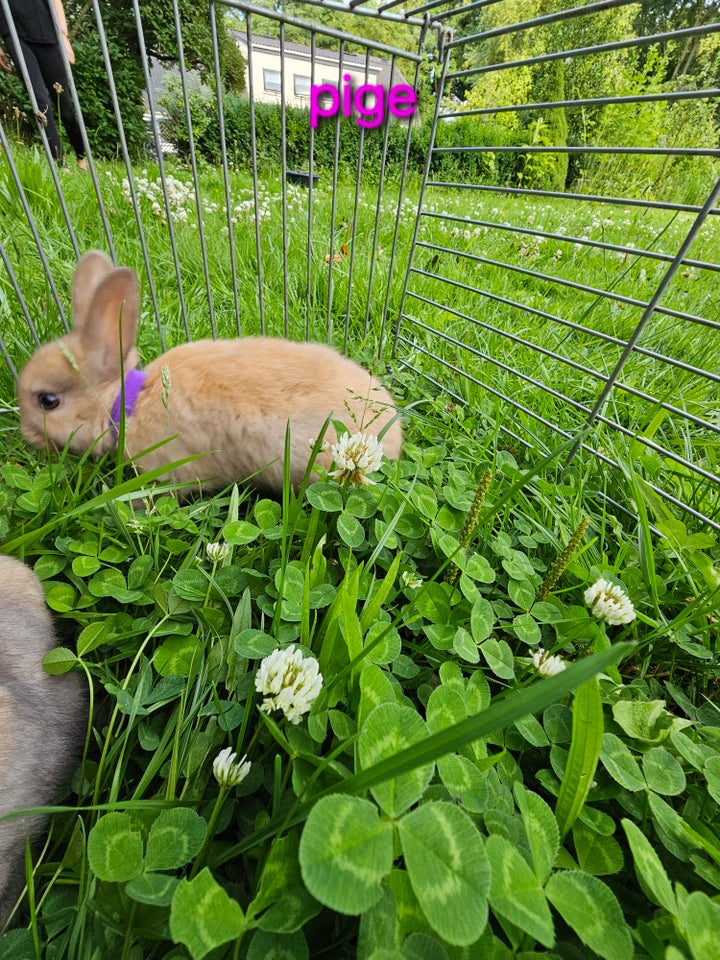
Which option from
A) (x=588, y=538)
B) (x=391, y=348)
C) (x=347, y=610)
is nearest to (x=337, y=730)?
(x=347, y=610)

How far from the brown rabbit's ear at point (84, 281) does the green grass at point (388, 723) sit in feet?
1.56

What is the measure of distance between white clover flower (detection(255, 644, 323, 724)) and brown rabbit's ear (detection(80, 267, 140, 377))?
1.43 meters

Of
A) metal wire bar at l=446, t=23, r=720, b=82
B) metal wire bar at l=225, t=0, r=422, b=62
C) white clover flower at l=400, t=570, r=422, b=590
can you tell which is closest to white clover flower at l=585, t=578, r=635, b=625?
white clover flower at l=400, t=570, r=422, b=590

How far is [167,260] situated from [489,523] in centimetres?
→ 274

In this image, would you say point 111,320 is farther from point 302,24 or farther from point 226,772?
point 226,772

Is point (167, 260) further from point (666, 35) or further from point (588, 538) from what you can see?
point (588, 538)

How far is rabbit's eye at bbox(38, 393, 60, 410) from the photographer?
189cm

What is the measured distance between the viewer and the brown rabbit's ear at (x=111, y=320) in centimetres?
182

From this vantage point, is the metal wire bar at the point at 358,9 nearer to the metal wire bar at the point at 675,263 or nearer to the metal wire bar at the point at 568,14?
the metal wire bar at the point at 568,14

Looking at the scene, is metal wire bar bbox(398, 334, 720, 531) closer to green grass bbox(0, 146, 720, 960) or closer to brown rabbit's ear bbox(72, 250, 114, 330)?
green grass bbox(0, 146, 720, 960)

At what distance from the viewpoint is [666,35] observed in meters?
1.29

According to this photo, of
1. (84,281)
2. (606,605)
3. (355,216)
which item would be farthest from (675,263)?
(84,281)

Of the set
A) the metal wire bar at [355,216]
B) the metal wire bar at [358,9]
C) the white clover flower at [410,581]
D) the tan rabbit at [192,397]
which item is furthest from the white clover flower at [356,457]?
the metal wire bar at [358,9]

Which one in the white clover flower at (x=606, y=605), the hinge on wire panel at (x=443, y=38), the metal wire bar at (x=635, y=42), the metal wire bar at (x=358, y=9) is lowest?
the white clover flower at (x=606, y=605)
